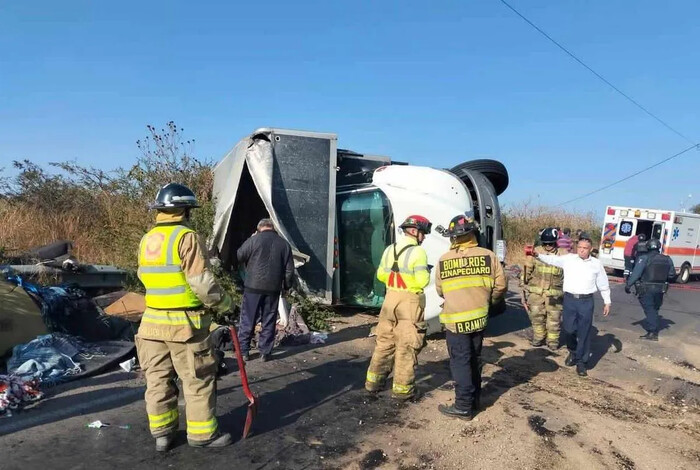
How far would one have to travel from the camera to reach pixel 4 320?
514 cm

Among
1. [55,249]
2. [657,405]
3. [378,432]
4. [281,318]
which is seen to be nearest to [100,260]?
[55,249]

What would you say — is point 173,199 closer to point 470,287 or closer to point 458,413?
point 470,287

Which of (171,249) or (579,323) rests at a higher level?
(171,249)

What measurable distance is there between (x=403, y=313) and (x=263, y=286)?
1.86m

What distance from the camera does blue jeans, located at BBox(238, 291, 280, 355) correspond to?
5820mm

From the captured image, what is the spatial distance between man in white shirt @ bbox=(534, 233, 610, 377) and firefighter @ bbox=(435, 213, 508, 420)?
2147 mm

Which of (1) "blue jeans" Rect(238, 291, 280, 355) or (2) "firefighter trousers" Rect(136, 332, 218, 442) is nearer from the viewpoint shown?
(2) "firefighter trousers" Rect(136, 332, 218, 442)

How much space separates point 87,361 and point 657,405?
572cm

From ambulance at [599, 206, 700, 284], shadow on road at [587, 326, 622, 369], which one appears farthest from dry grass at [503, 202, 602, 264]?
shadow on road at [587, 326, 622, 369]

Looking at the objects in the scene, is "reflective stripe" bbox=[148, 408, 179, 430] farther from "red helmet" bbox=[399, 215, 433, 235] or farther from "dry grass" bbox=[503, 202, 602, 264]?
"dry grass" bbox=[503, 202, 602, 264]

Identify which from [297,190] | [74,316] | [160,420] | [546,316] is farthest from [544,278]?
[74,316]

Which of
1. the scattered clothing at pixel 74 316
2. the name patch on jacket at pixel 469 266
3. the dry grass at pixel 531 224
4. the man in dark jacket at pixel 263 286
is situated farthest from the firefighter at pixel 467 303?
the dry grass at pixel 531 224

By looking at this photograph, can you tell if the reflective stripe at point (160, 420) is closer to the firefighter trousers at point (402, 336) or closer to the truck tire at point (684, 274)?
the firefighter trousers at point (402, 336)

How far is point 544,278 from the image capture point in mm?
7316
